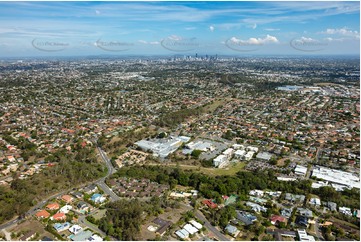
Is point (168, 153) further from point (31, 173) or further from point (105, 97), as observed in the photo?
point (105, 97)

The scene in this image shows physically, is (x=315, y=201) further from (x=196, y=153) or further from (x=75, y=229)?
(x=75, y=229)

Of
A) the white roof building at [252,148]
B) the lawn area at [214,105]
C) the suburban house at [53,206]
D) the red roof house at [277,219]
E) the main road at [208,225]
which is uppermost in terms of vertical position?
the lawn area at [214,105]

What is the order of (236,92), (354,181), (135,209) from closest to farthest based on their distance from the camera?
(135,209) < (354,181) < (236,92)

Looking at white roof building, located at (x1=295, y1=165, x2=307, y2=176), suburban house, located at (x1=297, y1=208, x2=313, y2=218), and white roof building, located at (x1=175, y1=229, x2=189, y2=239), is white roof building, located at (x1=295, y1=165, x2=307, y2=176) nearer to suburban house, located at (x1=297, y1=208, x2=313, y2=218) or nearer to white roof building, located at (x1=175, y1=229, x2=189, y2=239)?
suburban house, located at (x1=297, y1=208, x2=313, y2=218)

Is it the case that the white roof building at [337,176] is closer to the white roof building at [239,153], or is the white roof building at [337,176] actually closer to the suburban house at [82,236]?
the white roof building at [239,153]

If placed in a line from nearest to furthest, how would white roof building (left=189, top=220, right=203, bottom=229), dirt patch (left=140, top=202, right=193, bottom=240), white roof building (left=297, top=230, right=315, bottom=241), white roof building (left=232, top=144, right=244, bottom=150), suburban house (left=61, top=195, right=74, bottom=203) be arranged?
white roof building (left=297, top=230, right=315, bottom=241) → dirt patch (left=140, top=202, right=193, bottom=240) → white roof building (left=189, top=220, right=203, bottom=229) → suburban house (left=61, top=195, right=74, bottom=203) → white roof building (left=232, top=144, right=244, bottom=150)

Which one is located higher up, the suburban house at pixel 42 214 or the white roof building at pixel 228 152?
the white roof building at pixel 228 152

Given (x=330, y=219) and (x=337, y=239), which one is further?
(x=330, y=219)

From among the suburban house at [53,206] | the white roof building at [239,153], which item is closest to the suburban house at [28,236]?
the suburban house at [53,206]

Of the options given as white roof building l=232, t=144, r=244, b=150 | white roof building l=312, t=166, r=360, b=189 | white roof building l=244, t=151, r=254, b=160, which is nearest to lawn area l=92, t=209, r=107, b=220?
white roof building l=244, t=151, r=254, b=160

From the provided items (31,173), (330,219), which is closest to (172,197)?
(330,219)

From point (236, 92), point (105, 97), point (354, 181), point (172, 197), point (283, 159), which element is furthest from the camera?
point (236, 92)
